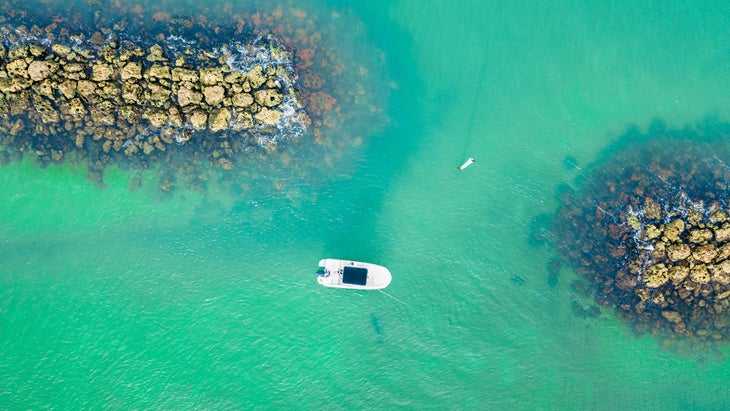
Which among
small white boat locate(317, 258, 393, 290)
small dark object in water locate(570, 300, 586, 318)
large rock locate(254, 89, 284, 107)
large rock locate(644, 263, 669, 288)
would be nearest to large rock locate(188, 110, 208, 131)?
large rock locate(254, 89, 284, 107)

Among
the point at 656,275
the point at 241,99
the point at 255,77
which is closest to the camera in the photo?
the point at 241,99

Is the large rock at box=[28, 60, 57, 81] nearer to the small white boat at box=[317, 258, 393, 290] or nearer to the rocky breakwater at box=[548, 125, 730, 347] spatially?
the small white boat at box=[317, 258, 393, 290]

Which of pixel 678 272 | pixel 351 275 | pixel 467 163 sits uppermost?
pixel 467 163

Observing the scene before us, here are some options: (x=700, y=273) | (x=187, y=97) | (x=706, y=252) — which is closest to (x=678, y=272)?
(x=700, y=273)

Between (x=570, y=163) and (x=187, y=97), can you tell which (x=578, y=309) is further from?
(x=187, y=97)

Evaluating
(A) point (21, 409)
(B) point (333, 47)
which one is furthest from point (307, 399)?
(B) point (333, 47)

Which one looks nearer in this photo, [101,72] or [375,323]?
[101,72]

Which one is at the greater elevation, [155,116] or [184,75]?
[184,75]
